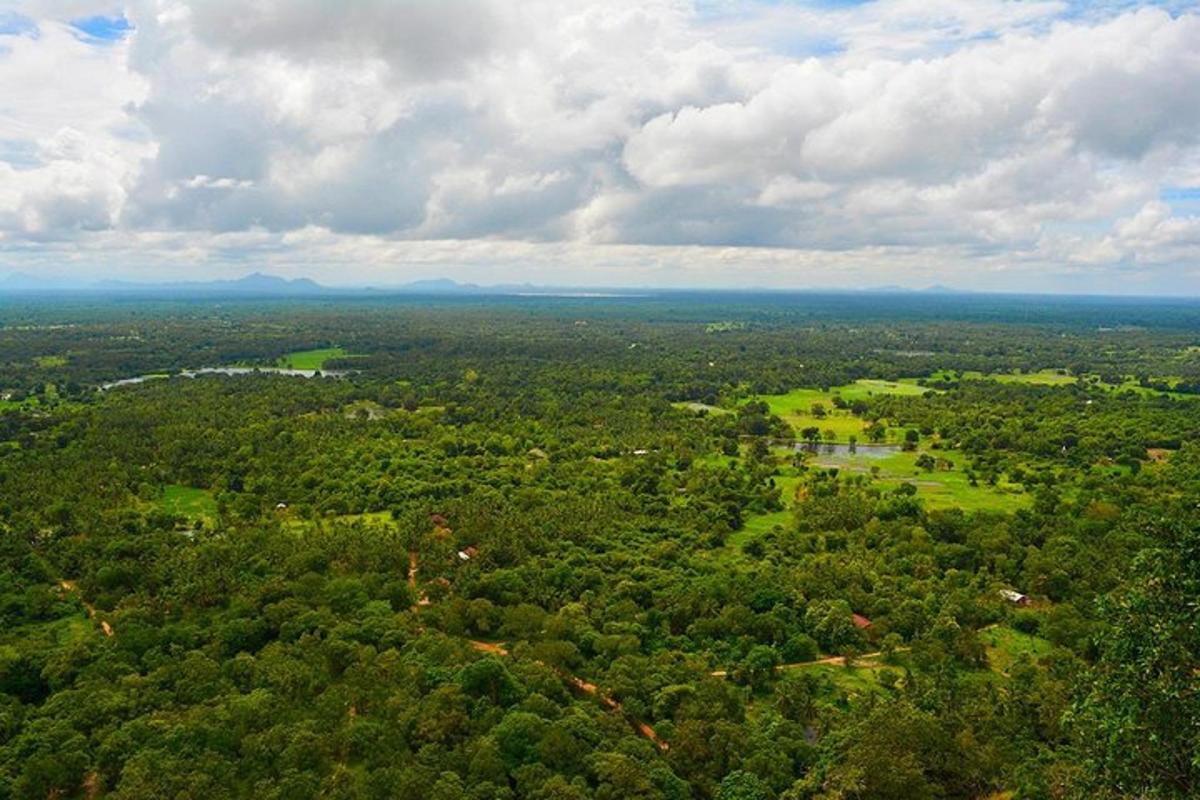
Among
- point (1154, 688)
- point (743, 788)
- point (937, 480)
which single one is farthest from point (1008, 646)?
point (937, 480)

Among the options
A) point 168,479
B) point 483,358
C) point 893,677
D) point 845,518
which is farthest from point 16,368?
point 893,677

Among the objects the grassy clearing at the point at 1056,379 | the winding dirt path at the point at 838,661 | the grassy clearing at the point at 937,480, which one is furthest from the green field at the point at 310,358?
the winding dirt path at the point at 838,661

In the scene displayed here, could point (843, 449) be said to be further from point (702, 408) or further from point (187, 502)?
point (187, 502)

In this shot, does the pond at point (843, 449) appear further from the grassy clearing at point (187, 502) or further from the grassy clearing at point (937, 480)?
the grassy clearing at point (187, 502)

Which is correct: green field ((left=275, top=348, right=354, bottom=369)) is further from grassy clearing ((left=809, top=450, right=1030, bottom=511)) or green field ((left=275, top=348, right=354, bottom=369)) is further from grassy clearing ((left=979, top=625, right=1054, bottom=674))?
grassy clearing ((left=979, top=625, right=1054, bottom=674))

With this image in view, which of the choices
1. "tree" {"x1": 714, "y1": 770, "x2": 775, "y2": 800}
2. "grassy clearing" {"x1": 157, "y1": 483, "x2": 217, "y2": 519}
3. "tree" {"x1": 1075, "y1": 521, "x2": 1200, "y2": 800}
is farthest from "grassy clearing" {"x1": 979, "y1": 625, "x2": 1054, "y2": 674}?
"grassy clearing" {"x1": 157, "y1": 483, "x2": 217, "y2": 519}

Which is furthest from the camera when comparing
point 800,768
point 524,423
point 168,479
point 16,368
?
point 16,368

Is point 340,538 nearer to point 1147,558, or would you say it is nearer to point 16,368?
point 1147,558
